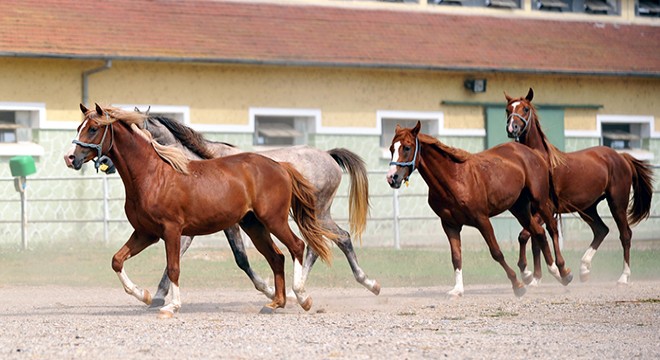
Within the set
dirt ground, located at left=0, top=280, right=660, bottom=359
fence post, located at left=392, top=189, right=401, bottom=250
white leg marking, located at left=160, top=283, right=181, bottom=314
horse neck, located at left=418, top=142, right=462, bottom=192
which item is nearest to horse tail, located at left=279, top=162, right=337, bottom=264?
dirt ground, located at left=0, top=280, right=660, bottom=359

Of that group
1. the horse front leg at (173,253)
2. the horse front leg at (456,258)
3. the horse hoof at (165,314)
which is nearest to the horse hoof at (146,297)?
the horse front leg at (173,253)

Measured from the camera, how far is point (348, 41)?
25.6 meters

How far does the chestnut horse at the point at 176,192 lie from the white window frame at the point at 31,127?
10.8 m

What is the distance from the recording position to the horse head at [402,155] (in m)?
13.2

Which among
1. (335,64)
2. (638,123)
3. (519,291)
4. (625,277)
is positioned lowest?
(625,277)

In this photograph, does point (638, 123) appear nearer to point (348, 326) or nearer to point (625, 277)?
point (625, 277)

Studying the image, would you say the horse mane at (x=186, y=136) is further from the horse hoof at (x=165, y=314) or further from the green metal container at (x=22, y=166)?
the green metal container at (x=22, y=166)

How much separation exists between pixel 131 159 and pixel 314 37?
14.2 meters

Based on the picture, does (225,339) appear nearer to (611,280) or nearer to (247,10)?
(611,280)

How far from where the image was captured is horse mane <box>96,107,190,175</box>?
11.6 m

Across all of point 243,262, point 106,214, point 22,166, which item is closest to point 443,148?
point 243,262

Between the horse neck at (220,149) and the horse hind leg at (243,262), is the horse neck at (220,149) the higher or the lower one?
the higher one

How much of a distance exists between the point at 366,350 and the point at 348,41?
1745cm

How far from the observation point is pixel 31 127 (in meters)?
22.6
